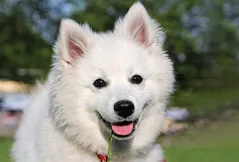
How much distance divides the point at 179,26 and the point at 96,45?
26.7 m

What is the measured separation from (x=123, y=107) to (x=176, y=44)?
26374mm

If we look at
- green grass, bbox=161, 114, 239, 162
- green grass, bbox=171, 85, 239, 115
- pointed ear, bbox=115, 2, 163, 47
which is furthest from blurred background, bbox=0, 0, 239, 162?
pointed ear, bbox=115, 2, 163, 47

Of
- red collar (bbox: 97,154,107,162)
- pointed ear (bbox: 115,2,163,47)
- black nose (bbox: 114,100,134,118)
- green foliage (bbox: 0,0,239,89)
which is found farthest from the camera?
green foliage (bbox: 0,0,239,89)

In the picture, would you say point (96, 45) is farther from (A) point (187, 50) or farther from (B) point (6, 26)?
(B) point (6, 26)

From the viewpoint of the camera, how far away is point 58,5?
32.7 metres

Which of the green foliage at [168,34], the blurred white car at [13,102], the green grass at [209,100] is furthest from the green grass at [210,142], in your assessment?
the blurred white car at [13,102]

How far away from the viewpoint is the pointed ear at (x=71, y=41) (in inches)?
182

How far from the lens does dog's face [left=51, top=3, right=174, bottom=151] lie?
14.8ft

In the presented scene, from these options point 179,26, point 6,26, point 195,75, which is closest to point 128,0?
point 179,26

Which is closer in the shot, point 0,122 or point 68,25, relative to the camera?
point 68,25

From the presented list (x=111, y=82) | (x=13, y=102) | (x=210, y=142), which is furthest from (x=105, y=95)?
(x=13, y=102)

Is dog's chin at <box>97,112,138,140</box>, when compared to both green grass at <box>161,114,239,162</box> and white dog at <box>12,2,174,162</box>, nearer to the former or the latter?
white dog at <box>12,2,174,162</box>

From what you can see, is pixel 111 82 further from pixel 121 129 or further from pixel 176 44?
pixel 176 44

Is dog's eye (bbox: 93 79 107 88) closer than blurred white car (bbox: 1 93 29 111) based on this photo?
Yes
